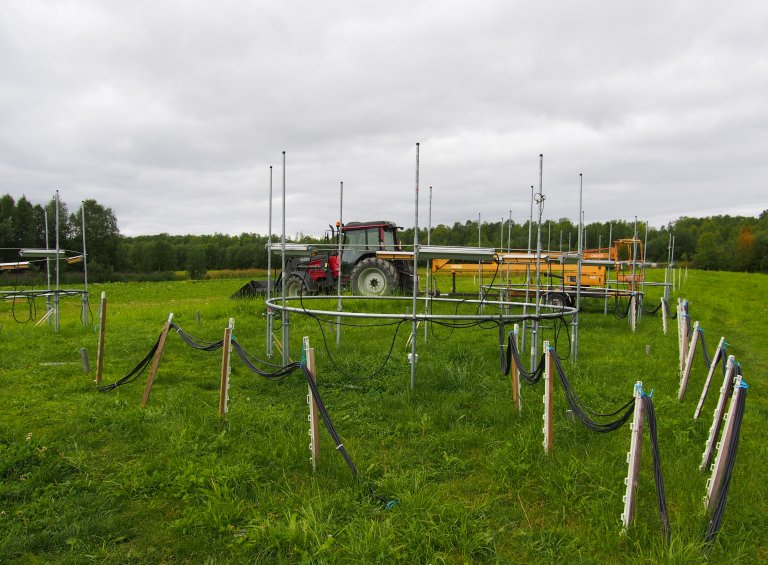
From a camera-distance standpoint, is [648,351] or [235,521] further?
[648,351]

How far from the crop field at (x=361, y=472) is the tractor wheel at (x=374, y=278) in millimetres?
8101

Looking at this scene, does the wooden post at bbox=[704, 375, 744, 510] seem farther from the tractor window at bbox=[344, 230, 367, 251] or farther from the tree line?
the tree line

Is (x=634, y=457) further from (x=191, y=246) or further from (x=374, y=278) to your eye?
(x=191, y=246)

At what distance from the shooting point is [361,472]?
14.1 feet

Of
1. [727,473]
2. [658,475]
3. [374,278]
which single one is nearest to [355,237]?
[374,278]

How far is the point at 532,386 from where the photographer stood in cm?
657

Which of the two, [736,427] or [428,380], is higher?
[736,427]

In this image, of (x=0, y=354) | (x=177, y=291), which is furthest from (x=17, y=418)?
(x=177, y=291)

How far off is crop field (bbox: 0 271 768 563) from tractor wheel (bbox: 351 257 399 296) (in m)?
8.10

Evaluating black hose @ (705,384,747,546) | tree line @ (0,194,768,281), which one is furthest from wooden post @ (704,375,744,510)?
tree line @ (0,194,768,281)

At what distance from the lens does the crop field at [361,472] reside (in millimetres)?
3387

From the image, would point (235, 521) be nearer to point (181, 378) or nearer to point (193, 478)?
point (193, 478)

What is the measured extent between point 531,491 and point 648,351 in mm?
5870

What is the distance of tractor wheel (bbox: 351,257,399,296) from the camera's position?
1605 cm
